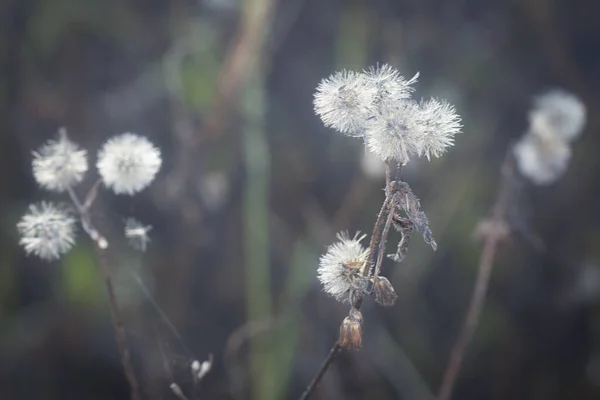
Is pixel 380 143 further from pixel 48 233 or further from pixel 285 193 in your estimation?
pixel 285 193

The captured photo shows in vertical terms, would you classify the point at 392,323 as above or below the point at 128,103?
below

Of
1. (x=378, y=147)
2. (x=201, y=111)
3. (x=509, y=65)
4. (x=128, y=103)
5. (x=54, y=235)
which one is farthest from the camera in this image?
(x=509, y=65)

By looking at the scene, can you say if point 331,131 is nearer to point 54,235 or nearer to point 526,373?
point 526,373

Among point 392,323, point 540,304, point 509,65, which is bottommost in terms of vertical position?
point 540,304

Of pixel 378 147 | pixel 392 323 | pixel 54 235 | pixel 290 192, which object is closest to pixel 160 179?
pixel 290 192

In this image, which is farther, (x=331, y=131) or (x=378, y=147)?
(x=331, y=131)

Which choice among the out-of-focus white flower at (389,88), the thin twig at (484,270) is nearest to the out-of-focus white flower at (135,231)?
the out-of-focus white flower at (389,88)

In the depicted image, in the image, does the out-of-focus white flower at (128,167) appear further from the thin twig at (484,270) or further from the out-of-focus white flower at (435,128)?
the thin twig at (484,270)

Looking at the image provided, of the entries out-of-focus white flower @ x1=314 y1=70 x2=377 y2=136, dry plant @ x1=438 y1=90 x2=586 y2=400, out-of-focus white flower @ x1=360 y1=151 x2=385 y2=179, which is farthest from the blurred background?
out-of-focus white flower @ x1=314 y1=70 x2=377 y2=136
